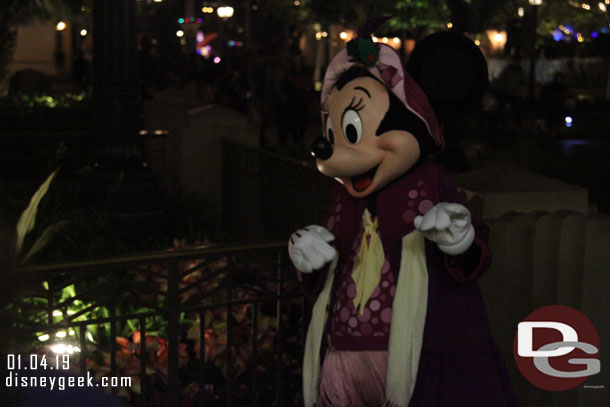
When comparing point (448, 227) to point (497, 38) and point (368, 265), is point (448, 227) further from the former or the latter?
point (497, 38)

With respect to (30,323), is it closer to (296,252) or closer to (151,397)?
(151,397)

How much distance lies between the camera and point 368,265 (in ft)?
12.1

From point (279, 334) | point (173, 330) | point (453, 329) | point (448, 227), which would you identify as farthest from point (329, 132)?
point (279, 334)

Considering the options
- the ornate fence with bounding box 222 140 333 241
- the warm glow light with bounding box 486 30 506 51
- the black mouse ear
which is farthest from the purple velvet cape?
the warm glow light with bounding box 486 30 506 51

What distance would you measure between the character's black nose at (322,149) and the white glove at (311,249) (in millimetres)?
295

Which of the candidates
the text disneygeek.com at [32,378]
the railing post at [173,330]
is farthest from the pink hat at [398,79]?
the text disneygeek.com at [32,378]

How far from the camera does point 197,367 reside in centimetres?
540

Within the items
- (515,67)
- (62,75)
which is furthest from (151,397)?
(62,75)

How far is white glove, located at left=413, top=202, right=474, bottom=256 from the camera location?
3.34m

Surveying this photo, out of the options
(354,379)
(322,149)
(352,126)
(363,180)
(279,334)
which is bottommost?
(354,379)

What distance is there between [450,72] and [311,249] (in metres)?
0.89

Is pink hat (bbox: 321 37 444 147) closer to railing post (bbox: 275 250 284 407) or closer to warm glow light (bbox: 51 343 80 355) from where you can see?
railing post (bbox: 275 250 284 407)

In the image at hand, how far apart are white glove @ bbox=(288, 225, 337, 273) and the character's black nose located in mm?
295

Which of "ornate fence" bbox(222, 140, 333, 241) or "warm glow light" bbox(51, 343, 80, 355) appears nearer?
"warm glow light" bbox(51, 343, 80, 355)
